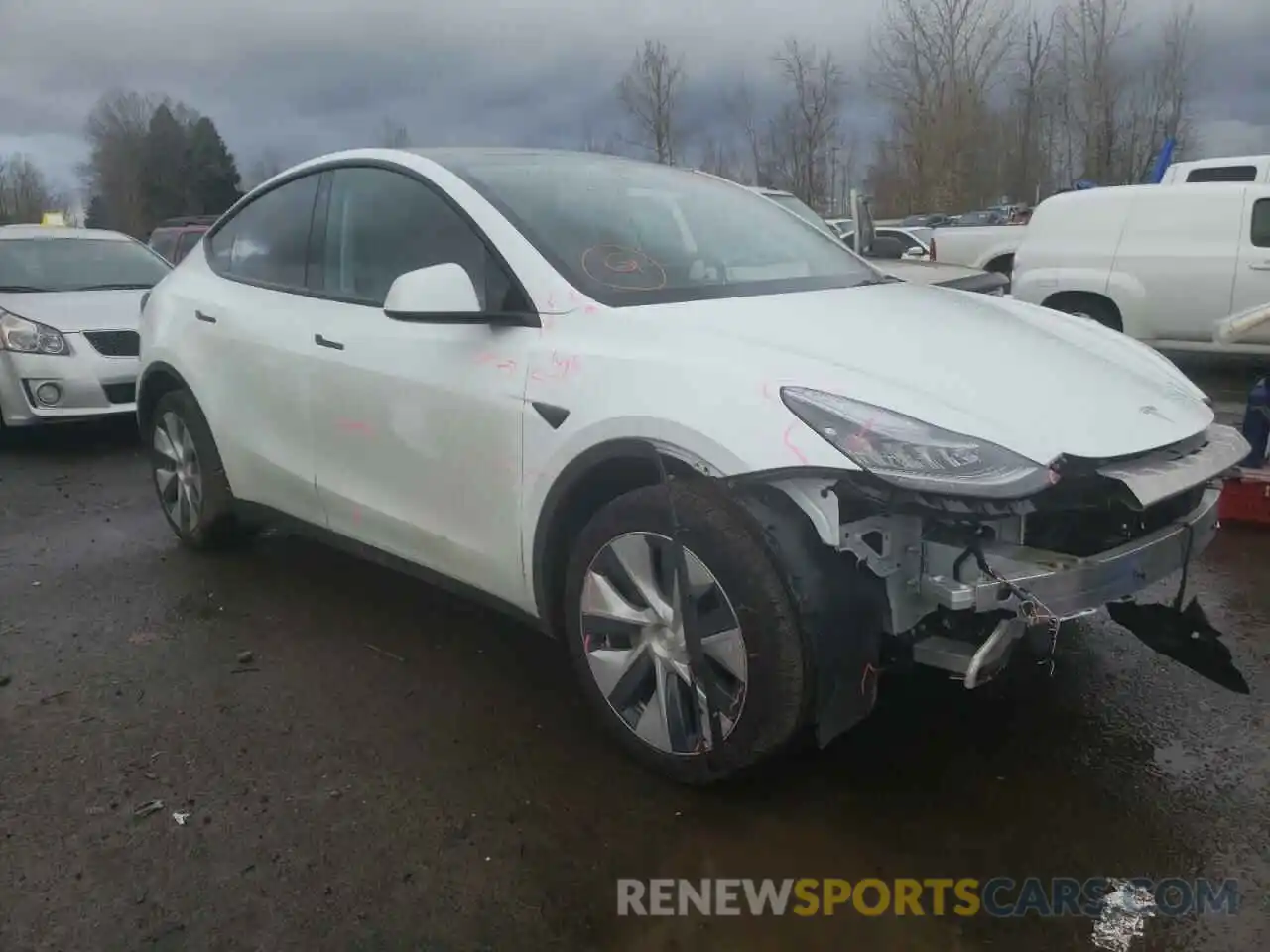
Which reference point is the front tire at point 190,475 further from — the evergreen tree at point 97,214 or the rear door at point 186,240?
the evergreen tree at point 97,214

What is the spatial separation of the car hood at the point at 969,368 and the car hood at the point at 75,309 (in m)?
6.20

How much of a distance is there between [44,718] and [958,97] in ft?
138

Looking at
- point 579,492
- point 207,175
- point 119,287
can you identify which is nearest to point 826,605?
point 579,492

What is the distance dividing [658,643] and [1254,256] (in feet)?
29.4

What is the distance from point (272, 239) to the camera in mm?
4375

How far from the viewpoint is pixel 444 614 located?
423 centimetres

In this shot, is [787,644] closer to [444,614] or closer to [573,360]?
[573,360]

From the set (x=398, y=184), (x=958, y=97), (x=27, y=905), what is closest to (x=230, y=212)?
(x=398, y=184)

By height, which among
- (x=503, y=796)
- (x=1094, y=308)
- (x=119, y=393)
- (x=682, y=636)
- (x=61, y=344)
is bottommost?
(x=503, y=796)

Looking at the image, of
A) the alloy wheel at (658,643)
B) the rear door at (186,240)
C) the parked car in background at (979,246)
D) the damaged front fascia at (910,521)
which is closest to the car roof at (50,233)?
the rear door at (186,240)

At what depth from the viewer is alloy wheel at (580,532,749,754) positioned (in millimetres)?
2662

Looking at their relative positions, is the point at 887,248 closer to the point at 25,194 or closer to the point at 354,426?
the point at 354,426

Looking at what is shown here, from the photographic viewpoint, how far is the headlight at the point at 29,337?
7.58 metres

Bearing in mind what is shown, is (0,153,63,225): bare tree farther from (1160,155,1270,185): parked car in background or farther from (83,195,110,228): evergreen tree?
(1160,155,1270,185): parked car in background
